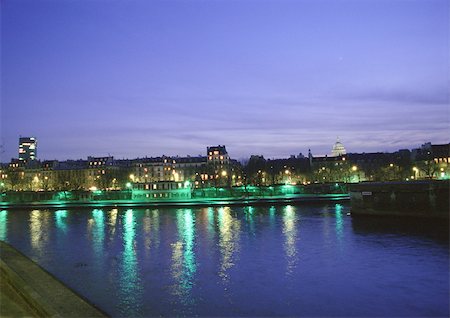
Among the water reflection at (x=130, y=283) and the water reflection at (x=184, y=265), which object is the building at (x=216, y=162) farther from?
Result: the water reflection at (x=130, y=283)

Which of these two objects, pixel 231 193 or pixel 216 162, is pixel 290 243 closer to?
pixel 231 193

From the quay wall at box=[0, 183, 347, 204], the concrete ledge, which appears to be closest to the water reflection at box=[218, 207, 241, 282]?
the concrete ledge

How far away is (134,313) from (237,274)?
5876 mm

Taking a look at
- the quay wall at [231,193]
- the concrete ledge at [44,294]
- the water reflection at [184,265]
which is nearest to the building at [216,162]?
the quay wall at [231,193]

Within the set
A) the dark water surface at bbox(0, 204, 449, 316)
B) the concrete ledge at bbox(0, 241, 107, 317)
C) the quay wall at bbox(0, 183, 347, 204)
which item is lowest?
the dark water surface at bbox(0, 204, 449, 316)

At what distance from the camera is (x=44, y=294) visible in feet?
40.6

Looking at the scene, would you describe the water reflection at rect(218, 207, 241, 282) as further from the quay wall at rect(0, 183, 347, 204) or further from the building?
the building

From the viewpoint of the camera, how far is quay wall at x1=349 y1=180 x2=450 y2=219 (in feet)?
99.0

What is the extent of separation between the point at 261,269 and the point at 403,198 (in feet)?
62.1

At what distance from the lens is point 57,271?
19734 mm

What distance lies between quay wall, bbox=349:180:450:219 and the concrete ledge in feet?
83.8

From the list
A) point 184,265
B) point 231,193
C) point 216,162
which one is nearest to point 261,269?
→ point 184,265

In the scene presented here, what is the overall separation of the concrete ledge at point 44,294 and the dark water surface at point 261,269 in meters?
1.76

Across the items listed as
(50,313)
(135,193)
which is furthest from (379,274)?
(135,193)
